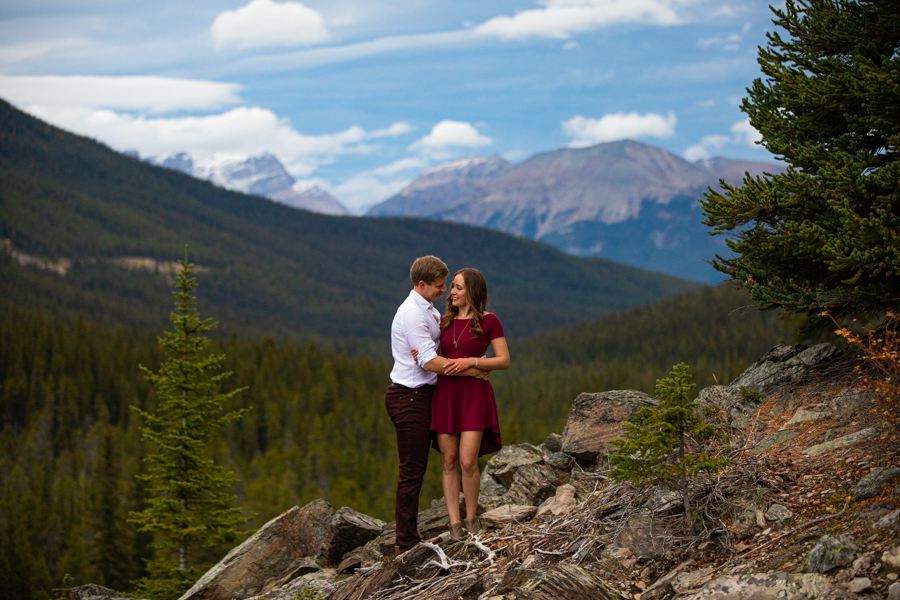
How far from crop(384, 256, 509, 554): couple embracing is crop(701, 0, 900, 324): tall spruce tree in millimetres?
4807

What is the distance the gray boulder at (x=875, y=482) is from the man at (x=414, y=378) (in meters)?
4.38

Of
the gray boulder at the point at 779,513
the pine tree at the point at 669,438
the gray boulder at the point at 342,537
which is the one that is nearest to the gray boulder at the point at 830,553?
the gray boulder at the point at 779,513

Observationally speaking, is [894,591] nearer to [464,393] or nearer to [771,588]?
[771,588]

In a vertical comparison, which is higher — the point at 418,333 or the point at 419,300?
the point at 419,300

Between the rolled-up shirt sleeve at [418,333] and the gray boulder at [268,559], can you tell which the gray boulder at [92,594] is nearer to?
the gray boulder at [268,559]

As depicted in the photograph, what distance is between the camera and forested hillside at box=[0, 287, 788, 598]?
57875 millimetres

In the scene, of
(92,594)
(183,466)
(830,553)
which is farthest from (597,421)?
(183,466)

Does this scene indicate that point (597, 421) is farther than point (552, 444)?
No

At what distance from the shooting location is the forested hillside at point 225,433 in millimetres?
57875

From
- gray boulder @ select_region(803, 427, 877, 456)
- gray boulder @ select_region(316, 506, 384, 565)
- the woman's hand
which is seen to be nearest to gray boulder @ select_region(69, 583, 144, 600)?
gray boulder @ select_region(316, 506, 384, 565)

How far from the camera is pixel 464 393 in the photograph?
861 centimetres

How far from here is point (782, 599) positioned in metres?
6.43

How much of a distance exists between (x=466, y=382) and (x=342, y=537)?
451 cm

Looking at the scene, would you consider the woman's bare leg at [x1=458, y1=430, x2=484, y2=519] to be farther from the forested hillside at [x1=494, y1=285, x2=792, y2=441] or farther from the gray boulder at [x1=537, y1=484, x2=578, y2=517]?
the forested hillside at [x1=494, y1=285, x2=792, y2=441]
